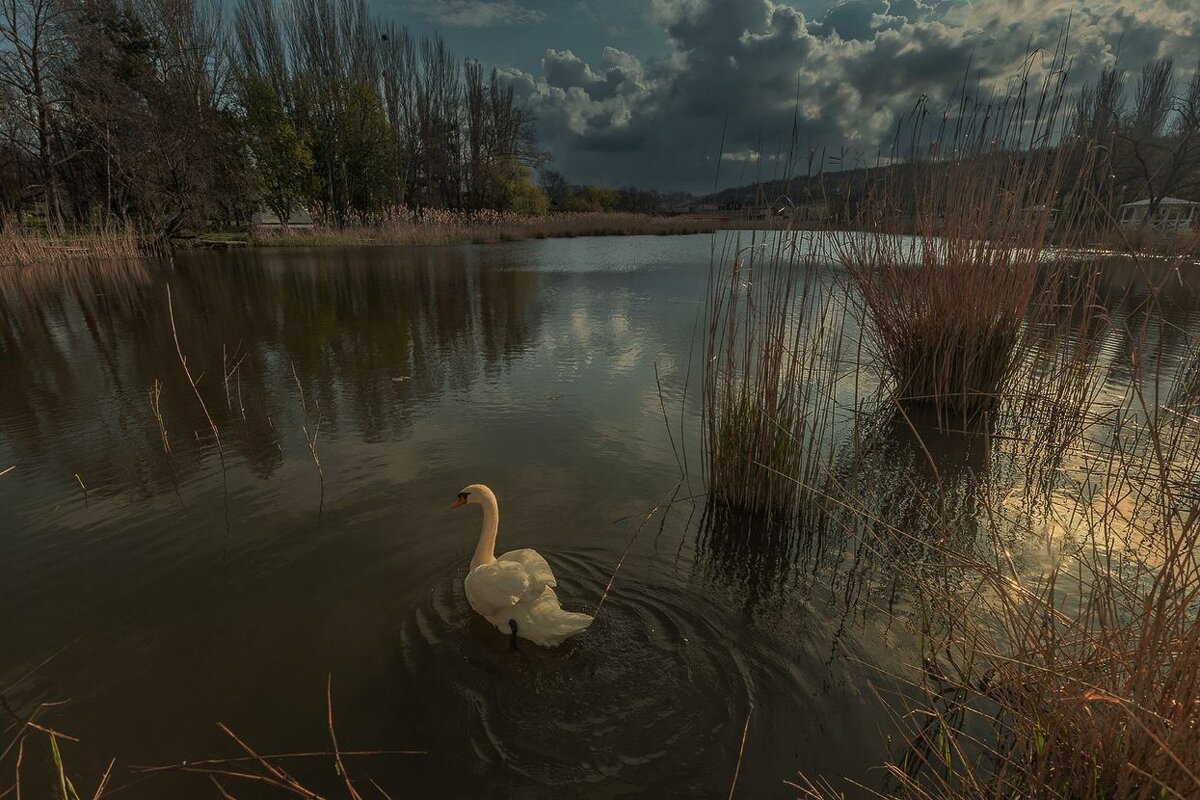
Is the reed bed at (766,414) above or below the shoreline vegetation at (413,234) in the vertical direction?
below

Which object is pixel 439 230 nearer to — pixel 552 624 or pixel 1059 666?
pixel 552 624

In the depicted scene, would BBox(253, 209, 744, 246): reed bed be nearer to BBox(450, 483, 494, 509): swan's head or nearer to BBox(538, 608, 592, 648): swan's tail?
BBox(450, 483, 494, 509): swan's head

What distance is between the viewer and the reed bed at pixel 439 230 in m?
27.0

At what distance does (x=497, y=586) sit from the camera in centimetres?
271

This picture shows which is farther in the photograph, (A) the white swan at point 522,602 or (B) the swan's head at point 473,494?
(B) the swan's head at point 473,494

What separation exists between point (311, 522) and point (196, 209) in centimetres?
2664

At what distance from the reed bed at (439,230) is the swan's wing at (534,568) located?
66.3ft

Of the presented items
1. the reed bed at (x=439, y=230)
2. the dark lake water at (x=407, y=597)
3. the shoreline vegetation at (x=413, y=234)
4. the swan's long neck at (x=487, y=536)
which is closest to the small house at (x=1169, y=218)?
the shoreline vegetation at (x=413, y=234)

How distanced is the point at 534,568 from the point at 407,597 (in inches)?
33.4

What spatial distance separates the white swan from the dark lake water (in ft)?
0.47

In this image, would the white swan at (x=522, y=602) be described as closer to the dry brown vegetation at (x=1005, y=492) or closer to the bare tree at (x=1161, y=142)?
the dry brown vegetation at (x=1005, y=492)

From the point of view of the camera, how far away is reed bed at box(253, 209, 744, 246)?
27.0 m

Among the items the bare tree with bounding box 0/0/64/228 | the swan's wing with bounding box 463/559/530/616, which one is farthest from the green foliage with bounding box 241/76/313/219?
the swan's wing with bounding box 463/559/530/616

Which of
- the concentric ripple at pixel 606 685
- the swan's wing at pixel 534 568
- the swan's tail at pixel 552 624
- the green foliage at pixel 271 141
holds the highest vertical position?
the green foliage at pixel 271 141
